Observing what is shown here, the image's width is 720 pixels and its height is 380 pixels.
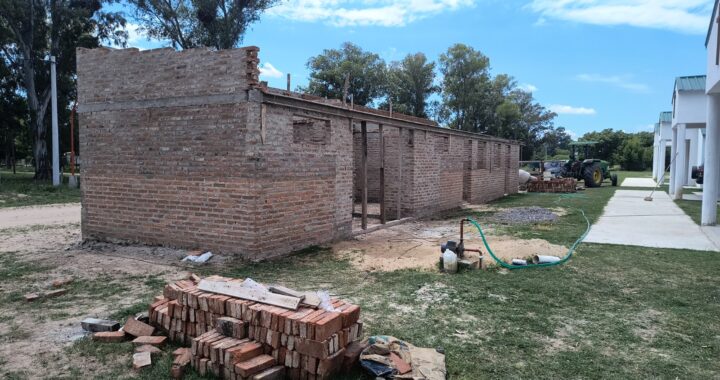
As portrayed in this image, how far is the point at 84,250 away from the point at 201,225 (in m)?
2.35

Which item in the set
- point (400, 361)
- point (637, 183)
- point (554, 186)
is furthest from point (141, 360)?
point (637, 183)

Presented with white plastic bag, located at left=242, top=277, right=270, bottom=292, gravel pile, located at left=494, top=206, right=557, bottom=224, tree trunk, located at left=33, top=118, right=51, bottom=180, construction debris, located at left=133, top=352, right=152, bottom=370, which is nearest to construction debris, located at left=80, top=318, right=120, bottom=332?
construction debris, located at left=133, top=352, right=152, bottom=370

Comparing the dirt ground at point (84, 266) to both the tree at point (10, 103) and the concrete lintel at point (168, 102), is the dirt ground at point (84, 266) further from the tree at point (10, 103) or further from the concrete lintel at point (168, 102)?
the tree at point (10, 103)

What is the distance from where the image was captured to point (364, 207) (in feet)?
34.2

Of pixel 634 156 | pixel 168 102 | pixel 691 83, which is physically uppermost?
pixel 691 83

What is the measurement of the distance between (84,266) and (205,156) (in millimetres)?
Answer: 2426

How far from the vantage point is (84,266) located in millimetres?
7129

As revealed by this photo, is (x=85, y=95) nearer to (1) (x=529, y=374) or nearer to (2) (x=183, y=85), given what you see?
(2) (x=183, y=85)

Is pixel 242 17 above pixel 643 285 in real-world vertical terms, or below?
above

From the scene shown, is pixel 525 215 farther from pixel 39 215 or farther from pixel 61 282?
pixel 39 215

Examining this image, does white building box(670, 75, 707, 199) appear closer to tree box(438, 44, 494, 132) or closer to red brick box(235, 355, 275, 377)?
red brick box(235, 355, 275, 377)

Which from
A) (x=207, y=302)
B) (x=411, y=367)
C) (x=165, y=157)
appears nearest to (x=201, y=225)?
(x=165, y=157)

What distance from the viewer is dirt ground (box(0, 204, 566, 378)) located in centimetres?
414

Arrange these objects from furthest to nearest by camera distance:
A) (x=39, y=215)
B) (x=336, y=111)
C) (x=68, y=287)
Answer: (x=39, y=215)
(x=336, y=111)
(x=68, y=287)
